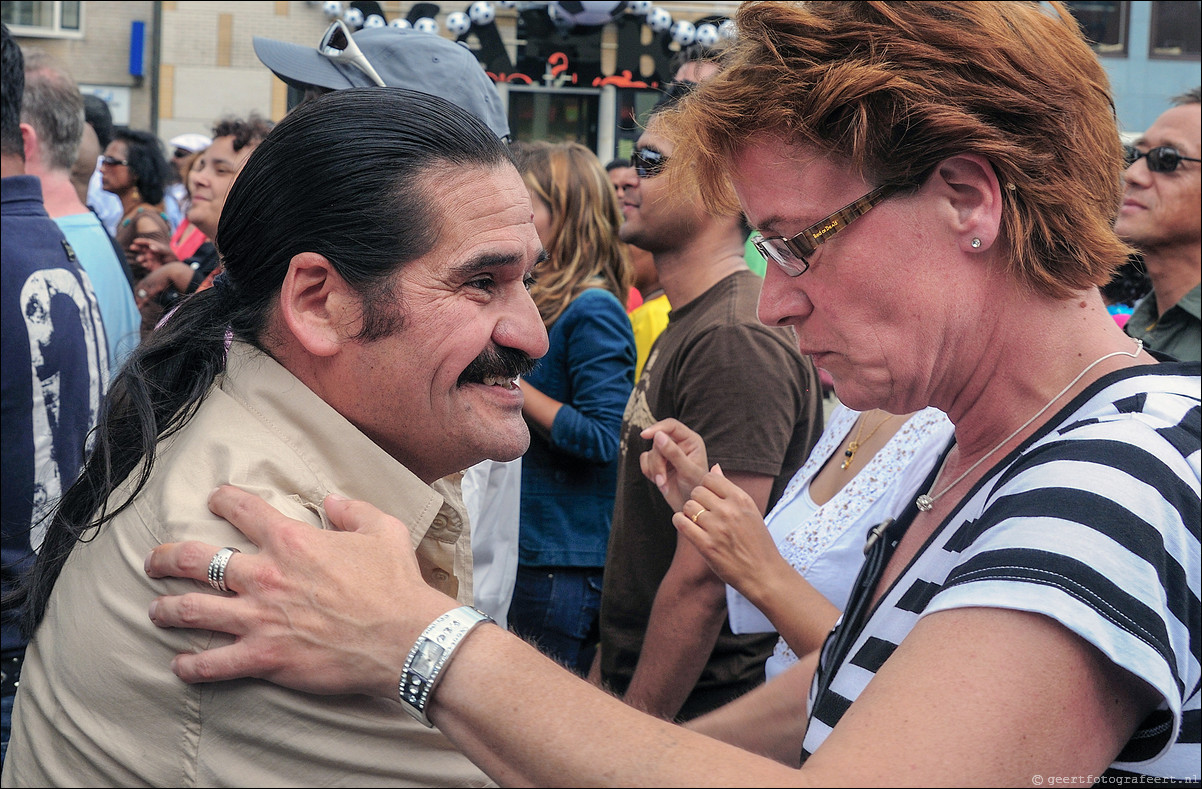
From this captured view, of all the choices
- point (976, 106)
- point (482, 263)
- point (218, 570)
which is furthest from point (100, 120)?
point (976, 106)

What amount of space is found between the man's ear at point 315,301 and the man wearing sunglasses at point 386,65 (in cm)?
124

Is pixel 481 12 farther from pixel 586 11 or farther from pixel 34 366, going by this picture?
pixel 34 366

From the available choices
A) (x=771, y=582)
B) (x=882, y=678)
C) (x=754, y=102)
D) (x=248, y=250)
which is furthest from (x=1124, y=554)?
(x=248, y=250)

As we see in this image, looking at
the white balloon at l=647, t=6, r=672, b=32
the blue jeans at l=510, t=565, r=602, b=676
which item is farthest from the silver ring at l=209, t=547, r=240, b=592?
the white balloon at l=647, t=6, r=672, b=32

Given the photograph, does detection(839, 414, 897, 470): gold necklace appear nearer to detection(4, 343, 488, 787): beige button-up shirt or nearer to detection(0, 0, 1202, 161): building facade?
detection(4, 343, 488, 787): beige button-up shirt

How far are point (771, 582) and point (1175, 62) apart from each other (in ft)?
65.2

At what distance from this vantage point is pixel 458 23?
1648 cm

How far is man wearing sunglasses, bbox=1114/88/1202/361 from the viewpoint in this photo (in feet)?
13.5

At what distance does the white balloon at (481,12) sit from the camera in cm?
1670

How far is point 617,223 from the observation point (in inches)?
183

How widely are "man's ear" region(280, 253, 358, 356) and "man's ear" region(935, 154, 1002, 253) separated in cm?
103

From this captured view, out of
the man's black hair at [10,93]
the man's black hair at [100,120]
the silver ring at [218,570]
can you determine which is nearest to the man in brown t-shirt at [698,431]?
the silver ring at [218,570]

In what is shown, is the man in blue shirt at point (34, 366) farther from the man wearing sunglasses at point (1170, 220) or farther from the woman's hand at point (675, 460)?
the man wearing sunglasses at point (1170, 220)

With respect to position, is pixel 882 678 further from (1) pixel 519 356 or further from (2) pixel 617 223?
(2) pixel 617 223
